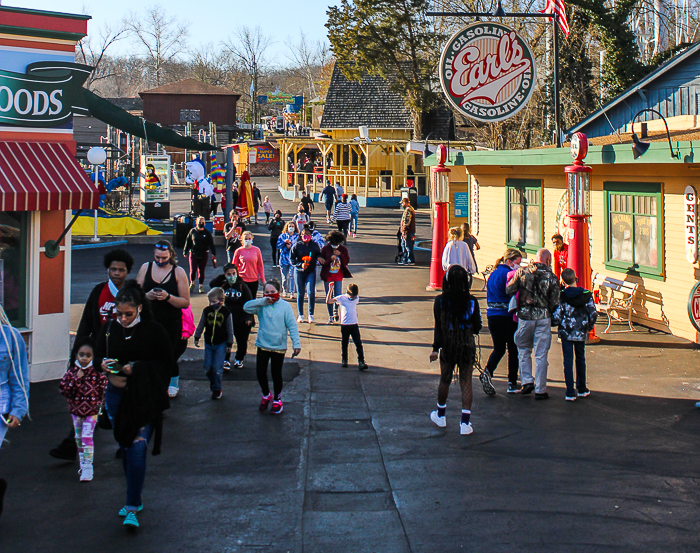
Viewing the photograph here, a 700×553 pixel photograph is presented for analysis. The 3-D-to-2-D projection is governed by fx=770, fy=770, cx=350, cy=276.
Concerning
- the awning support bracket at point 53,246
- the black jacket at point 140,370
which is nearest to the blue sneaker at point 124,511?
the black jacket at point 140,370

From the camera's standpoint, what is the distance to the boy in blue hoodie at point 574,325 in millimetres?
9000

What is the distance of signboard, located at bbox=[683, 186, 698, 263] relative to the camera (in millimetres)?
11828

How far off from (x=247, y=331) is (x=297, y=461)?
3.66m

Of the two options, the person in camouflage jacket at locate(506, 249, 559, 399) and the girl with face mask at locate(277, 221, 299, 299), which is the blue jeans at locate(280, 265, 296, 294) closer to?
the girl with face mask at locate(277, 221, 299, 299)

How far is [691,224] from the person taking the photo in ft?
39.0

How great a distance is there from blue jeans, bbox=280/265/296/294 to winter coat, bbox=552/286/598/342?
685cm

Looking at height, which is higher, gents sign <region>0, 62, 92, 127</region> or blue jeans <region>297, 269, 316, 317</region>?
gents sign <region>0, 62, 92, 127</region>

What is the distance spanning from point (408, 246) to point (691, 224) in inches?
375

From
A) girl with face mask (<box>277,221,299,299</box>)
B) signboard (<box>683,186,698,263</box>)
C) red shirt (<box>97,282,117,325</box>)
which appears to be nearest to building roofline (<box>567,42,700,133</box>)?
signboard (<box>683,186,698,263</box>)

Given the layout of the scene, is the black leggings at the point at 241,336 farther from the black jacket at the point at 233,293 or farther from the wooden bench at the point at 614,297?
the wooden bench at the point at 614,297

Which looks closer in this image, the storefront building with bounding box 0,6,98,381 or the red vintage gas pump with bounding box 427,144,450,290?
the storefront building with bounding box 0,6,98,381

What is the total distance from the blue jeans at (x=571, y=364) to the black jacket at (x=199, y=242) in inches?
335

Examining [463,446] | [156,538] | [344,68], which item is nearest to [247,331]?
[463,446]

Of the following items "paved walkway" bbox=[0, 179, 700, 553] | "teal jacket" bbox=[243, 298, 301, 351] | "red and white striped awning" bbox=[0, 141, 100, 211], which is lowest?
"paved walkway" bbox=[0, 179, 700, 553]
